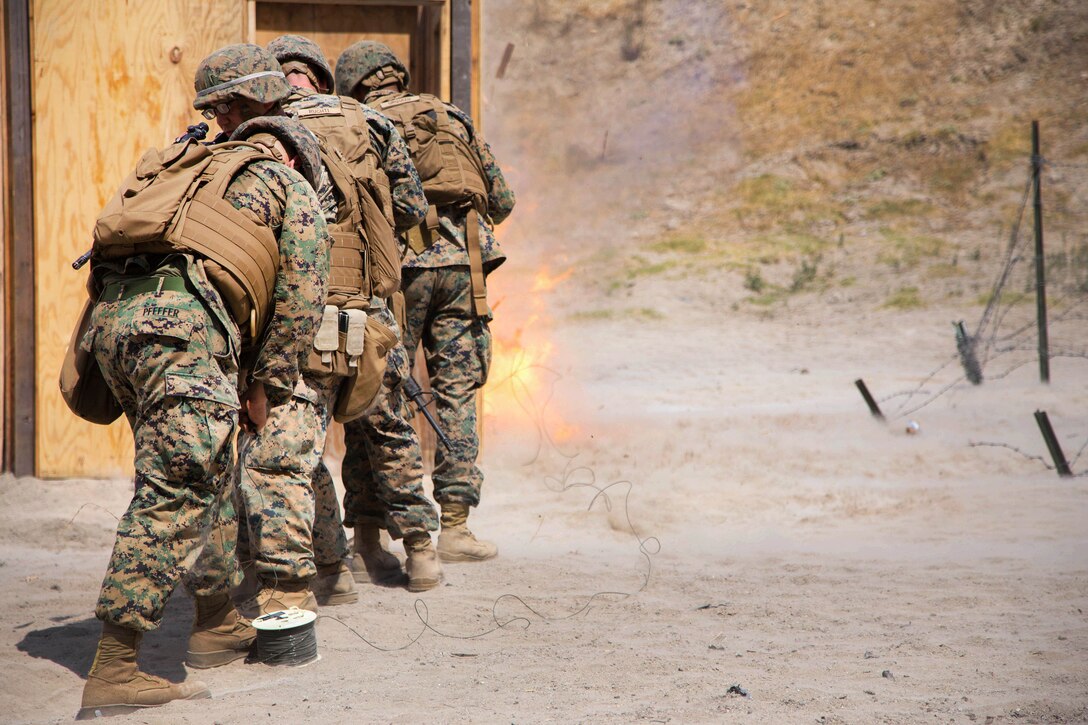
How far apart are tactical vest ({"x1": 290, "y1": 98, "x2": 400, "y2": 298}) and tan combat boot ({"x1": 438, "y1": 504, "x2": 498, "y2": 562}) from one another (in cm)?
131

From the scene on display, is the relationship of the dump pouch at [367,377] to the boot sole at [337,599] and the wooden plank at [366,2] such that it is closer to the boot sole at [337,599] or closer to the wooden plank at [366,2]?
the boot sole at [337,599]

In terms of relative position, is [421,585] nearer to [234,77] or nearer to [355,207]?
[355,207]

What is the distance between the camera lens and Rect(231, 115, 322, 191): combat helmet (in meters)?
3.26

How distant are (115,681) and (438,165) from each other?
271 cm

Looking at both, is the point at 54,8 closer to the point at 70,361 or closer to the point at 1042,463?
the point at 70,361

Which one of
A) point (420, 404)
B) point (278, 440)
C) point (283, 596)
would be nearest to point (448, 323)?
point (420, 404)

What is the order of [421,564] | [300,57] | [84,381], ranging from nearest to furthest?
1. [84,381]
2. [300,57]
3. [421,564]

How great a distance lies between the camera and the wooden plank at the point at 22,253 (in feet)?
19.5

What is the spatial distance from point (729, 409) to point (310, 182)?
6.38m

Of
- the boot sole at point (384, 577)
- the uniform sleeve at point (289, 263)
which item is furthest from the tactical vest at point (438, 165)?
the uniform sleeve at point (289, 263)

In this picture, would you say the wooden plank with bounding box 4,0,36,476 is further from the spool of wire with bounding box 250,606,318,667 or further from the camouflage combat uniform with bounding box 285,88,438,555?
the spool of wire with bounding box 250,606,318,667

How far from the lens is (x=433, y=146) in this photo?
488 cm

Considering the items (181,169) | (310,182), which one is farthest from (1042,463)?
(181,169)

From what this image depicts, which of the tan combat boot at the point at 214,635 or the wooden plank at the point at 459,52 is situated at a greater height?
the wooden plank at the point at 459,52
